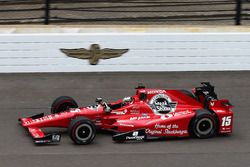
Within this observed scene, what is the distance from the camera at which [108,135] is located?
858cm

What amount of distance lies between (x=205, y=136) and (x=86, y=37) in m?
4.82

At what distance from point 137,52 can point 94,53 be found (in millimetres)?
908

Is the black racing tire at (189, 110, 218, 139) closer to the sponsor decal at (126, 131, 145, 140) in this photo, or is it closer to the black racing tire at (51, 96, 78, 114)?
the sponsor decal at (126, 131, 145, 140)

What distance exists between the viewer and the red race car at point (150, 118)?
27.2 feet

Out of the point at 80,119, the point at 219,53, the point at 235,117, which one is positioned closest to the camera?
the point at 80,119

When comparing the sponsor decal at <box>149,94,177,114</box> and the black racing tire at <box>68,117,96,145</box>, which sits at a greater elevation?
the sponsor decal at <box>149,94,177,114</box>

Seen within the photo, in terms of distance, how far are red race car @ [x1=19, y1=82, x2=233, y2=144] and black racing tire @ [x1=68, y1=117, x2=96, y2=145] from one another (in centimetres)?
1

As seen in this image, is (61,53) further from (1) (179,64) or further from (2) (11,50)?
(1) (179,64)

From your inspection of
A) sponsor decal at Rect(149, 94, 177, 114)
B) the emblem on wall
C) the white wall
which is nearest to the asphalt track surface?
the white wall

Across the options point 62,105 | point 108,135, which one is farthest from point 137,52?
point 108,135

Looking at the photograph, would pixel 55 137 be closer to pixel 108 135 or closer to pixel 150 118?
pixel 108 135

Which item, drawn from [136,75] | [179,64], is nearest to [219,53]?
[179,64]

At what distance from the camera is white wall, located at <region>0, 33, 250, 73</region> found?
40.9ft

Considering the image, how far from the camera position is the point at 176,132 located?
835cm
